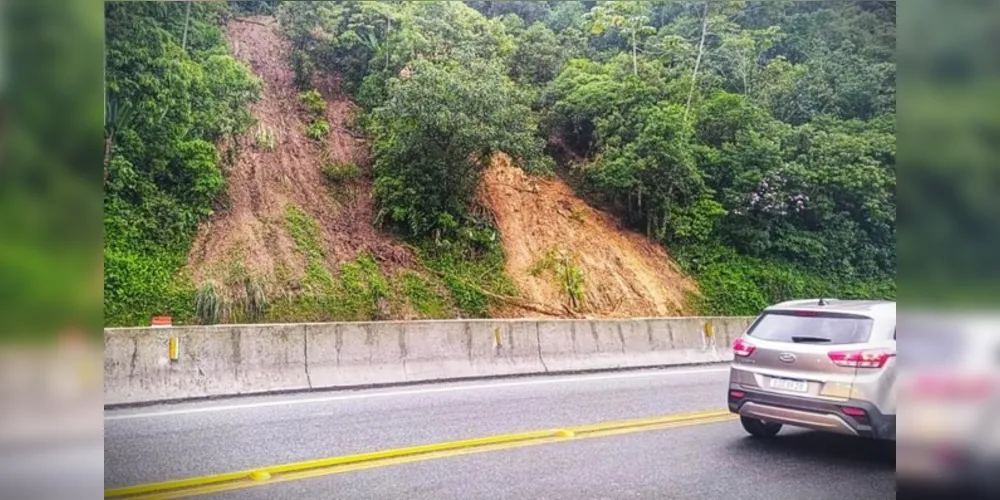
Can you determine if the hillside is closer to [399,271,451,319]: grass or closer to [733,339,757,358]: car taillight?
[399,271,451,319]: grass

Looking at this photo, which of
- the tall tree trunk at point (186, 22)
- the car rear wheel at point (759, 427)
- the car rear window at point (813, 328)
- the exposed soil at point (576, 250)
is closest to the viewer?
the car rear window at point (813, 328)

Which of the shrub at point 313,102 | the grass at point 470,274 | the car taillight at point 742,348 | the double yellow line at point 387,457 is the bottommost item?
the double yellow line at point 387,457

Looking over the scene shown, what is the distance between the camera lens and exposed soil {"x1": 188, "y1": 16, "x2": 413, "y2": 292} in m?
5.34

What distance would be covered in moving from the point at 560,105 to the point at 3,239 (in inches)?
150

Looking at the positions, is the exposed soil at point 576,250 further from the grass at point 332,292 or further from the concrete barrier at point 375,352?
the grass at point 332,292

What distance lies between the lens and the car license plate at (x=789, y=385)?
3.95 m

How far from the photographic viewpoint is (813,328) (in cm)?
411

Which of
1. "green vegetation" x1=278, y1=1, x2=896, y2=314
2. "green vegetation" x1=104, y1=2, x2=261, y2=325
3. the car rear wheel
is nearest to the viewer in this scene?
the car rear wheel

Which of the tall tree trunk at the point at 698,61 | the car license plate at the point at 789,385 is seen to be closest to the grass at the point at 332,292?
the tall tree trunk at the point at 698,61

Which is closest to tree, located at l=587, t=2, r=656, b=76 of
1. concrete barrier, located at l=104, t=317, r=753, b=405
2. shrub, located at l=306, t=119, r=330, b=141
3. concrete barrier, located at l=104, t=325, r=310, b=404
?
concrete barrier, located at l=104, t=317, r=753, b=405

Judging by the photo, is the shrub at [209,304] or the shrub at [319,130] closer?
the shrub at [209,304]

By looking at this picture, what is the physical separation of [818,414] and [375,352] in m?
3.02

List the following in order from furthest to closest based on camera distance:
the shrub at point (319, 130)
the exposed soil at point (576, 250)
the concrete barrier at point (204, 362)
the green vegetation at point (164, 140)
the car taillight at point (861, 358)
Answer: the shrub at point (319, 130), the exposed soil at point (576, 250), the green vegetation at point (164, 140), the concrete barrier at point (204, 362), the car taillight at point (861, 358)

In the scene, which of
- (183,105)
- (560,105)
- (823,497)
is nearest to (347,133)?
(183,105)
